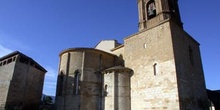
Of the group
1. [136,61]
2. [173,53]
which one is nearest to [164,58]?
[173,53]

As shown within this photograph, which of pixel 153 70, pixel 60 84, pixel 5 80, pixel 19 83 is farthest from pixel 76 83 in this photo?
pixel 5 80

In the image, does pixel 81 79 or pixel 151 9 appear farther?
pixel 151 9

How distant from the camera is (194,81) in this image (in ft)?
47.2

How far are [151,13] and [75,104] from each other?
412 inches

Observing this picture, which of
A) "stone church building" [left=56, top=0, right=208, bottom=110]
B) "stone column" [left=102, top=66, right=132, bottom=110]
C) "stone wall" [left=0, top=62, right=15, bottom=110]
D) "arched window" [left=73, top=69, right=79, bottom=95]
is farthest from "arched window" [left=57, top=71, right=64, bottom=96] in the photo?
"stone wall" [left=0, top=62, right=15, bottom=110]

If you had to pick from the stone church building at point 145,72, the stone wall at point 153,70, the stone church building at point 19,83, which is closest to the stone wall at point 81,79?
the stone church building at point 145,72

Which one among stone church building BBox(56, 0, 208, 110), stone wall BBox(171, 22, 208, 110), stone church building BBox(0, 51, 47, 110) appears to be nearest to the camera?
stone wall BBox(171, 22, 208, 110)

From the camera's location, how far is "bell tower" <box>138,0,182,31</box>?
14.9 m

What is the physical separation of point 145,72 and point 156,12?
5492mm

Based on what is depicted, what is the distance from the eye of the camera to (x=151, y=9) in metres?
16.2

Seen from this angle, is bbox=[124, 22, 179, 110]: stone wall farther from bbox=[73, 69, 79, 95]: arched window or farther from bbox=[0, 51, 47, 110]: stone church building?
bbox=[0, 51, 47, 110]: stone church building

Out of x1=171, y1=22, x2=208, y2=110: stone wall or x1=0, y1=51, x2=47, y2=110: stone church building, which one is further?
x1=0, y1=51, x2=47, y2=110: stone church building

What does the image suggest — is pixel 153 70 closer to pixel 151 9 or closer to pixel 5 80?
pixel 151 9

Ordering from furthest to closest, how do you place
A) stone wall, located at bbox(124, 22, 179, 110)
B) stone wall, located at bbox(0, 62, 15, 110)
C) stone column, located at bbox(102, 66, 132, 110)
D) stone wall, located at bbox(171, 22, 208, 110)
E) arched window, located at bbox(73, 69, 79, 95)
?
stone wall, located at bbox(0, 62, 15, 110) → arched window, located at bbox(73, 69, 79, 95) → stone column, located at bbox(102, 66, 132, 110) → stone wall, located at bbox(171, 22, 208, 110) → stone wall, located at bbox(124, 22, 179, 110)
